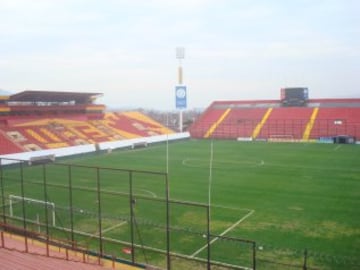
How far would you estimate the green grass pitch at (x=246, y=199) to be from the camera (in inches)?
644

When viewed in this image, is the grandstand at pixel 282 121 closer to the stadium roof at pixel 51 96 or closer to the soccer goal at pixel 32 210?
the stadium roof at pixel 51 96

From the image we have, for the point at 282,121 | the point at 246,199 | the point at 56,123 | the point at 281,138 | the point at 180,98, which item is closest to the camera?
the point at 246,199

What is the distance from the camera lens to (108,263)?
14289 mm

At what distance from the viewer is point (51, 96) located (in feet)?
161

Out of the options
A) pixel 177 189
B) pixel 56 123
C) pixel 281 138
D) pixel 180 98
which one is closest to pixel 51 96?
pixel 56 123

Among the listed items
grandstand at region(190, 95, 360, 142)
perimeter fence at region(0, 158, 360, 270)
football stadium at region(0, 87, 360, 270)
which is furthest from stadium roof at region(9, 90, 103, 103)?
perimeter fence at region(0, 158, 360, 270)

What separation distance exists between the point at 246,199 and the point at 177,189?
4.89m

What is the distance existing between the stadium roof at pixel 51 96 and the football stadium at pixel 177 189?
25cm

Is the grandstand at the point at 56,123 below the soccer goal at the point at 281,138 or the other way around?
the other way around

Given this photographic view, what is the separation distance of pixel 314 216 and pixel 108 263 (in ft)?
34.4

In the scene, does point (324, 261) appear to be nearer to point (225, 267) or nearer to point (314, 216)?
point (225, 267)

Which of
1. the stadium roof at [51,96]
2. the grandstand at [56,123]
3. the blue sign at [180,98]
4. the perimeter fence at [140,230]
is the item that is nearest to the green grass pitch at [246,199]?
the perimeter fence at [140,230]

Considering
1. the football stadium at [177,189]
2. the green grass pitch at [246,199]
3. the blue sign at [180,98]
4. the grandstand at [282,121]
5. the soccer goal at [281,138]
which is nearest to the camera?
the football stadium at [177,189]

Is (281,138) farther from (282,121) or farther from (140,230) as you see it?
(140,230)
